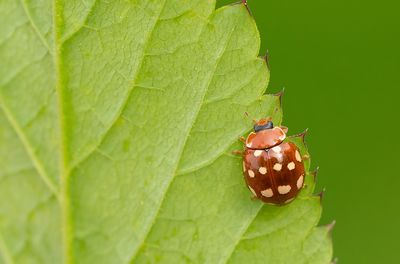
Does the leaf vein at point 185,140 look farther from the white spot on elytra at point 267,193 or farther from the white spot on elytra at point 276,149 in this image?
the white spot on elytra at point 276,149

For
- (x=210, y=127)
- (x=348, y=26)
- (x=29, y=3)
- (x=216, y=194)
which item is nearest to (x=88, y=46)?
(x=29, y=3)

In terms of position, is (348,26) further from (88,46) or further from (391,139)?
(88,46)

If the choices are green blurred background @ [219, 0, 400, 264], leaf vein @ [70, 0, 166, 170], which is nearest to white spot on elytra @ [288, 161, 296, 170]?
leaf vein @ [70, 0, 166, 170]

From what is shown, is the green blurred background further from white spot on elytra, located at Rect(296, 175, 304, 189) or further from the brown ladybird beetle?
white spot on elytra, located at Rect(296, 175, 304, 189)

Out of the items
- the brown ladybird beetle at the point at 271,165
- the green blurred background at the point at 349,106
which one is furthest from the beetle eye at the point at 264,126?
the green blurred background at the point at 349,106

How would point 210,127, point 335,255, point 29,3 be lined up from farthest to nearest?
point 335,255, point 210,127, point 29,3
